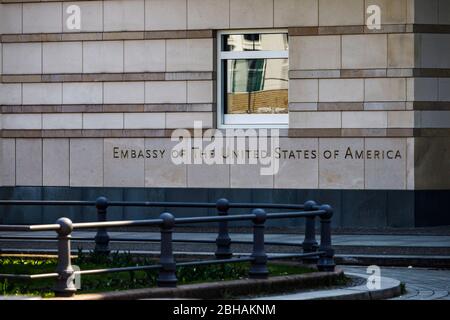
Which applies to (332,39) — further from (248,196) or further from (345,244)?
(345,244)

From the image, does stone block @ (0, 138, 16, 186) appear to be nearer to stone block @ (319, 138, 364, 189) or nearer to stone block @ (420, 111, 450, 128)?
stone block @ (319, 138, 364, 189)

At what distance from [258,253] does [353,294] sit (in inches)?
50.6

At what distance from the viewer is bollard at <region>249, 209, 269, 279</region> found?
15570 millimetres

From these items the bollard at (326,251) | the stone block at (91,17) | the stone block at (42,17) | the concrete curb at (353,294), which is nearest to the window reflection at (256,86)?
the stone block at (91,17)

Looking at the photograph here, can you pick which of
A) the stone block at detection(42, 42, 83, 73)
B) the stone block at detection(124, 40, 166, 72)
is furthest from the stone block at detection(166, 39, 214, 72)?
the stone block at detection(42, 42, 83, 73)

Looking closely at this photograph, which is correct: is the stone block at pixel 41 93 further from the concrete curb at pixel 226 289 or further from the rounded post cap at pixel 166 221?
the rounded post cap at pixel 166 221

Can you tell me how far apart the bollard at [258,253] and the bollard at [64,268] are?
111 inches

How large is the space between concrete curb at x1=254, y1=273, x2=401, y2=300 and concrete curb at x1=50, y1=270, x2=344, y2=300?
13.3 inches

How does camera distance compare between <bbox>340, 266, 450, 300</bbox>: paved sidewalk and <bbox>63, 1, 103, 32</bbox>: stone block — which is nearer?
<bbox>340, 266, 450, 300</bbox>: paved sidewalk

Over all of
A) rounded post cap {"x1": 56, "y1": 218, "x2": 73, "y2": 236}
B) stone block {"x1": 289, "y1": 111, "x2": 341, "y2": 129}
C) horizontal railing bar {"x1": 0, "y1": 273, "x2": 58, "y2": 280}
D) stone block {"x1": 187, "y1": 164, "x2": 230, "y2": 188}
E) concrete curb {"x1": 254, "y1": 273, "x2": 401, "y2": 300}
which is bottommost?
concrete curb {"x1": 254, "y1": 273, "x2": 401, "y2": 300}

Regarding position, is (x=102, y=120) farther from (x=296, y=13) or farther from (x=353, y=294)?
(x=353, y=294)

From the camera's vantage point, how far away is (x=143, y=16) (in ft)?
94.5

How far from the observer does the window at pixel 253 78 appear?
93.2 ft
